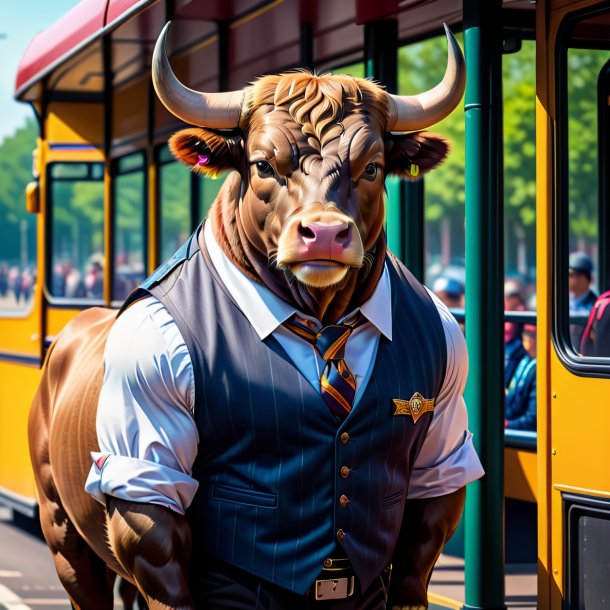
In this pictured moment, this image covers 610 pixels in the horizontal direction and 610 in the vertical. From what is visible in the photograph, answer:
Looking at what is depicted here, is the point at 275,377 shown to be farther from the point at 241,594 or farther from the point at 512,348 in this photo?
the point at 512,348

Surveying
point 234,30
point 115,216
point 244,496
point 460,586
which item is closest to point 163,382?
point 244,496

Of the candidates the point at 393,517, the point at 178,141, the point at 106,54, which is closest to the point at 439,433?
the point at 393,517

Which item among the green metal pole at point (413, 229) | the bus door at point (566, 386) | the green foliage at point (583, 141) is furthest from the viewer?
the green metal pole at point (413, 229)

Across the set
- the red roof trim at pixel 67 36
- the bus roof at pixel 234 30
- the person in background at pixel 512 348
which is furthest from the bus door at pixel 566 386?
the person in background at pixel 512 348

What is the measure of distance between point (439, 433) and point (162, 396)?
0.82m

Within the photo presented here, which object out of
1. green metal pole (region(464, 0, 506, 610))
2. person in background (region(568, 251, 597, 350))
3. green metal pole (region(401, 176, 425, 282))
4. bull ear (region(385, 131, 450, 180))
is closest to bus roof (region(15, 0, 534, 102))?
green metal pole (region(464, 0, 506, 610))

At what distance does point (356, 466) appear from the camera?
3.16 metres

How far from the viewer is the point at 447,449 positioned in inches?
139

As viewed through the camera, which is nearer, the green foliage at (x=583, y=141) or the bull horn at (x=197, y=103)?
the bull horn at (x=197, y=103)

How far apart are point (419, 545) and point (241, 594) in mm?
553

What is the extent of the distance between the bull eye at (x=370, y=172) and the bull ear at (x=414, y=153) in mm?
189

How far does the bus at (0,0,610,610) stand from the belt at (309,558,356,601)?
117 centimetres

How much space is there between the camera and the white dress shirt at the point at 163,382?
308 centimetres

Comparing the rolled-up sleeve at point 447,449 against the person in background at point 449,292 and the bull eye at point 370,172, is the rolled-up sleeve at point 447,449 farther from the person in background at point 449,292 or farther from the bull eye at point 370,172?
the person in background at point 449,292
